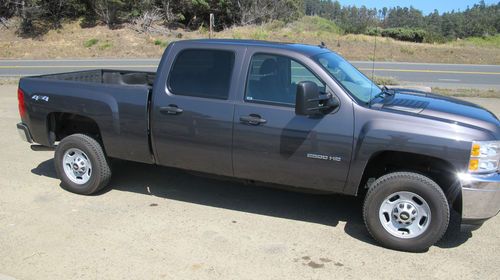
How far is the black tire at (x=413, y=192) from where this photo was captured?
4176mm

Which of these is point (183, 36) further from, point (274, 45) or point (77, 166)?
point (274, 45)

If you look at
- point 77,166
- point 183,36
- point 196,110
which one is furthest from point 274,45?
point 183,36

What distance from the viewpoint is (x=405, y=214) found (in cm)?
430

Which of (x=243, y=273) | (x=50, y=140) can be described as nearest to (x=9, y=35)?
(x=50, y=140)

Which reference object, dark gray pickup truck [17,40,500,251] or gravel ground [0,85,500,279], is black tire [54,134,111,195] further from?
gravel ground [0,85,500,279]

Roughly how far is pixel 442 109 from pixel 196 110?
233 centimetres

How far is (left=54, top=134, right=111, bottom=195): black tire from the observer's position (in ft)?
18.0

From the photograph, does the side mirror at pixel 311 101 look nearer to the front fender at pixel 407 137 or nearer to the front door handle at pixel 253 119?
the front fender at pixel 407 137

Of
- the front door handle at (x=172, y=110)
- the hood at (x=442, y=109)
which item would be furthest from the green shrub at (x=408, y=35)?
the front door handle at (x=172, y=110)

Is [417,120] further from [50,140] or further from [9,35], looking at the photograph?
[9,35]

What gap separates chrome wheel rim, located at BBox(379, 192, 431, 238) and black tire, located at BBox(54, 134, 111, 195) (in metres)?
3.07

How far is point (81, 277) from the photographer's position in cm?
380

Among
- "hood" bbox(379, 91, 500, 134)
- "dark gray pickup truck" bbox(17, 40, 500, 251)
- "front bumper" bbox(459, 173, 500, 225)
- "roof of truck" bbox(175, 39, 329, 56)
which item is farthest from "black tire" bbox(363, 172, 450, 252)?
"roof of truck" bbox(175, 39, 329, 56)

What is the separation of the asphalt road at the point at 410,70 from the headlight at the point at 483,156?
15.4 metres
